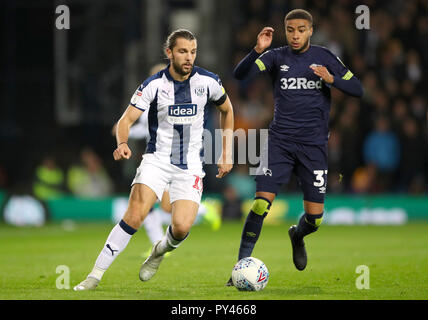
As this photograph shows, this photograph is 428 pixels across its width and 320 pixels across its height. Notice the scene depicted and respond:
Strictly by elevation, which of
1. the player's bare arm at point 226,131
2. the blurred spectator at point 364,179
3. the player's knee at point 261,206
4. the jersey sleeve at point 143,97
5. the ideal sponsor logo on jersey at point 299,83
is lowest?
the blurred spectator at point 364,179

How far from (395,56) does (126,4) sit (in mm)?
5742

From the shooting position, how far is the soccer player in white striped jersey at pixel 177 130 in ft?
25.3

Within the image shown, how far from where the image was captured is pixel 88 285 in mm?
7441

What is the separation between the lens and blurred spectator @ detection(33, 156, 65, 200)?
17.4m

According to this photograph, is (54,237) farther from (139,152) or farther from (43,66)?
(43,66)

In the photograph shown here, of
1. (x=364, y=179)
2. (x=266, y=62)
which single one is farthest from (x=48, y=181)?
(x=266, y=62)

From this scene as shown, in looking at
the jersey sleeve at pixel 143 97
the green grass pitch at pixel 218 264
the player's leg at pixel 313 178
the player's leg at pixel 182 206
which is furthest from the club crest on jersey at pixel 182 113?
the green grass pitch at pixel 218 264

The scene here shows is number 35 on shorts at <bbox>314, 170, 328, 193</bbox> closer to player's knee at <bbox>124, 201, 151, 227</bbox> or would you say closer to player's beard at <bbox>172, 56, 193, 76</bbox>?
player's beard at <bbox>172, 56, 193, 76</bbox>

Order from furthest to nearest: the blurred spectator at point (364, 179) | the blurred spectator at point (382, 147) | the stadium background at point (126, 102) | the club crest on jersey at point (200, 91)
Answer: the blurred spectator at point (364, 179)
the blurred spectator at point (382, 147)
the stadium background at point (126, 102)
the club crest on jersey at point (200, 91)

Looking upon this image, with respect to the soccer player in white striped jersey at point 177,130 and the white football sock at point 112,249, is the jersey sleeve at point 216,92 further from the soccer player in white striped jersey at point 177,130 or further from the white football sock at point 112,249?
the white football sock at point 112,249

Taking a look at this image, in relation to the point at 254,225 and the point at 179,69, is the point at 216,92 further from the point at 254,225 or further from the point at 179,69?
the point at 254,225

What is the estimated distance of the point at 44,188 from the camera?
17609 mm

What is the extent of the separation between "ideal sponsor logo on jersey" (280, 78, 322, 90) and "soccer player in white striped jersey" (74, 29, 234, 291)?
64 centimetres

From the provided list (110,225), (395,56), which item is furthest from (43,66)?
(395,56)
